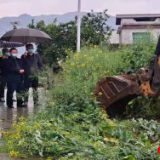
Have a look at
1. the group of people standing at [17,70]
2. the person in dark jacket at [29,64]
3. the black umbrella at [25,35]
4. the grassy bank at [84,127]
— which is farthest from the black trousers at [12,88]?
the grassy bank at [84,127]

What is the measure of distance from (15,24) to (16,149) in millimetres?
17104

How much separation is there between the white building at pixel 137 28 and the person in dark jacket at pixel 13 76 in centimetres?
302

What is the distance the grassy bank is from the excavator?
9.5 inches

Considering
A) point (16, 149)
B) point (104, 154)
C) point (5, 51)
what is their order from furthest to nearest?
1. point (5, 51)
2. point (16, 149)
3. point (104, 154)

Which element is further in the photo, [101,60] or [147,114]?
[101,60]

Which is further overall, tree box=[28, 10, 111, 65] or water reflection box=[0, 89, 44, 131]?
tree box=[28, 10, 111, 65]

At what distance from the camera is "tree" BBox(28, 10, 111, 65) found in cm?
1997

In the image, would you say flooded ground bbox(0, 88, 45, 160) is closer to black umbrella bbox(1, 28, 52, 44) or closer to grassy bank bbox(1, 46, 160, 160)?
grassy bank bbox(1, 46, 160, 160)

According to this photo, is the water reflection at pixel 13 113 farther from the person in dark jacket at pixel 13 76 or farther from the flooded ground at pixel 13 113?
the person in dark jacket at pixel 13 76

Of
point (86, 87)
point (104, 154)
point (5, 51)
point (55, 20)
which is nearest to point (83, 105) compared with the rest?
point (86, 87)

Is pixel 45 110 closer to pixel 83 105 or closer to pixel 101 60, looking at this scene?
pixel 83 105

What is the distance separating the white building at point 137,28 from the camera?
1141 centimetres

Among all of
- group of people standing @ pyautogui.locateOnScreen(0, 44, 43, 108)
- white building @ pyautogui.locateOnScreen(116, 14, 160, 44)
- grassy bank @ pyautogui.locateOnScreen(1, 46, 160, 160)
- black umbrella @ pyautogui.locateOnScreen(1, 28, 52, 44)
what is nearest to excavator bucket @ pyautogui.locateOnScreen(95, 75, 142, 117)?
grassy bank @ pyautogui.locateOnScreen(1, 46, 160, 160)

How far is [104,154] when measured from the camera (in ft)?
18.7
